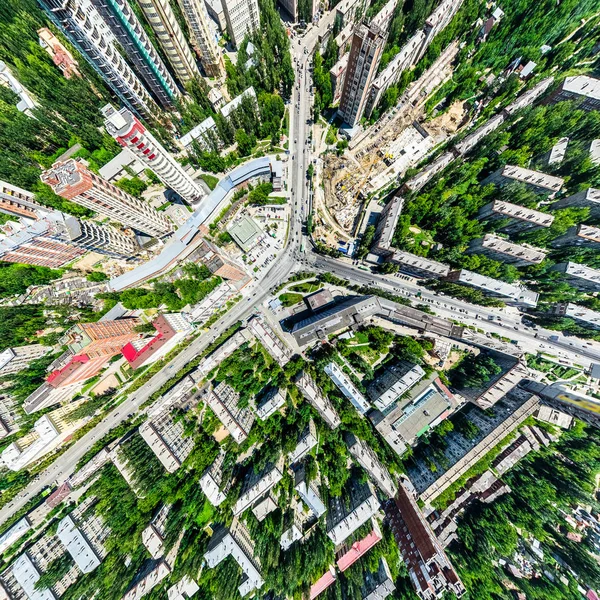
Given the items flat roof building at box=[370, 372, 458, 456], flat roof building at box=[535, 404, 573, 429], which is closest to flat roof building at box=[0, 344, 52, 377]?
flat roof building at box=[370, 372, 458, 456]

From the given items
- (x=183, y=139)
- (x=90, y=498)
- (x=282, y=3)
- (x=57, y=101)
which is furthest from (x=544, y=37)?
(x=90, y=498)

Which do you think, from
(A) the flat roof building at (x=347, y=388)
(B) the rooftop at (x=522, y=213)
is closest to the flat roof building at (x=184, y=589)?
(A) the flat roof building at (x=347, y=388)

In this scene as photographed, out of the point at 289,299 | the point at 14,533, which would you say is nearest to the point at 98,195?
the point at 289,299

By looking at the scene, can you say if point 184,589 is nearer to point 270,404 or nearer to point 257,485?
point 257,485

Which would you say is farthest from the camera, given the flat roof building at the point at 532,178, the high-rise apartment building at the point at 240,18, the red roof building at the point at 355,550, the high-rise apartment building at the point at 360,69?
the high-rise apartment building at the point at 240,18

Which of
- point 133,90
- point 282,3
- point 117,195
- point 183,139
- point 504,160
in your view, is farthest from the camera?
point 282,3

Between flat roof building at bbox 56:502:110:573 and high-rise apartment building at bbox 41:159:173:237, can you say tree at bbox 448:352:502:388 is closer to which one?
high-rise apartment building at bbox 41:159:173:237

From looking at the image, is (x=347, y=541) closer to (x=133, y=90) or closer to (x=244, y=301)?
(x=244, y=301)

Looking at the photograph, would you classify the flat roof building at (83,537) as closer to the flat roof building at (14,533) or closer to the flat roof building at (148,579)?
the flat roof building at (148,579)
